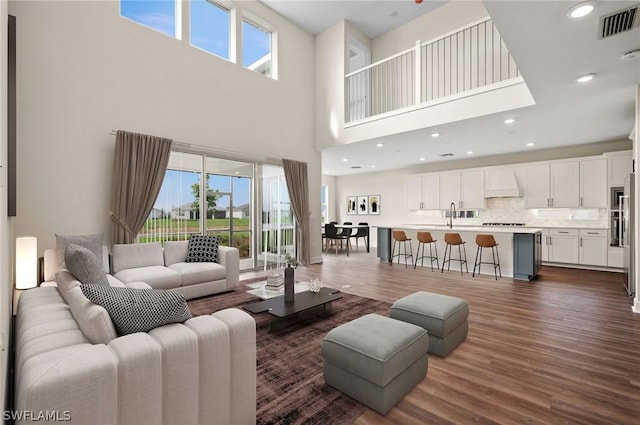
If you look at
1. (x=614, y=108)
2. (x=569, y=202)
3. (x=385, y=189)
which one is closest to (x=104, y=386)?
(x=614, y=108)

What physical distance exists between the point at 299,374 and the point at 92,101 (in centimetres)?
466

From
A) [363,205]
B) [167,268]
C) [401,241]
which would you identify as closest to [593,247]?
[401,241]

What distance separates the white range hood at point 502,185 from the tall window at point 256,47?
6.20 metres

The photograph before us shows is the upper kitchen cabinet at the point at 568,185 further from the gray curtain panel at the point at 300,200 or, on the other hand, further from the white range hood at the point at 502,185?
the gray curtain panel at the point at 300,200

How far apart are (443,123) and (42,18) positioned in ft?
19.9

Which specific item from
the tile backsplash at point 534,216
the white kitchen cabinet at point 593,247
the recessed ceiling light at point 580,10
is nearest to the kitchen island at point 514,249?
the white kitchen cabinet at point 593,247

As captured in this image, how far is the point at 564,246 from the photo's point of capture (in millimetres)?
6695

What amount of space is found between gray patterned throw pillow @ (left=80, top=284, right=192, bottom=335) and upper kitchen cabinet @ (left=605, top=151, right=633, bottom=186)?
27.3 ft

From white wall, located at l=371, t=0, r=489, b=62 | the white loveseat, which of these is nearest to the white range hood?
white wall, located at l=371, t=0, r=489, b=62

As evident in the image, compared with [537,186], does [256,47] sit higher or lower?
higher

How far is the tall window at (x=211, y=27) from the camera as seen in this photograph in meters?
5.46

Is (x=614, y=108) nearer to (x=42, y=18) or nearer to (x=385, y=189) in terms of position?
(x=385, y=189)

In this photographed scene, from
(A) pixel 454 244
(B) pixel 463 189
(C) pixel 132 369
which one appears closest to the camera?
(C) pixel 132 369

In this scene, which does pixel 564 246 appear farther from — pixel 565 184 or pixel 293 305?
pixel 293 305
